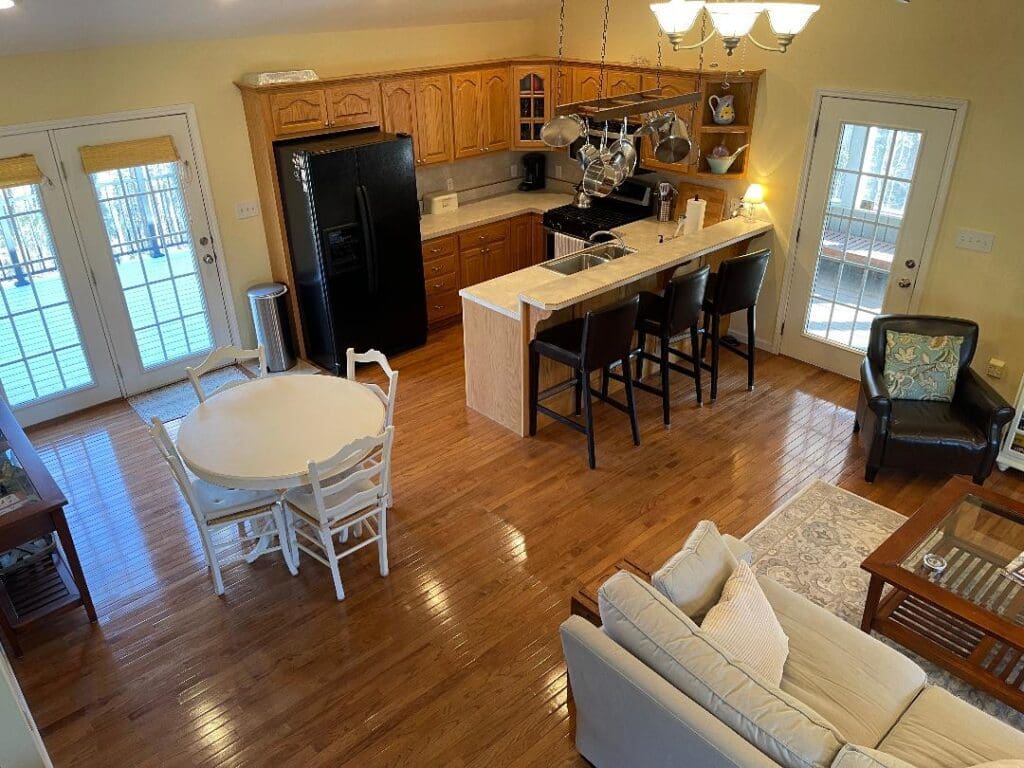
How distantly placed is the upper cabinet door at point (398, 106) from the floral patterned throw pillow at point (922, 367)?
3935 mm

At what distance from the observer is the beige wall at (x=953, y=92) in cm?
439

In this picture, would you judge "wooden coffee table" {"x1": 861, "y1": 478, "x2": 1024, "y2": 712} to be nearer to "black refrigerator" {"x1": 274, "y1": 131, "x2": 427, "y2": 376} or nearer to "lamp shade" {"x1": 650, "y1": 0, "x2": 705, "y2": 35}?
"lamp shade" {"x1": 650, "y1": 0, "x2": 705, "y2": 35}

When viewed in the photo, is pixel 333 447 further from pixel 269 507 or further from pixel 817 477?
pixel 817 477

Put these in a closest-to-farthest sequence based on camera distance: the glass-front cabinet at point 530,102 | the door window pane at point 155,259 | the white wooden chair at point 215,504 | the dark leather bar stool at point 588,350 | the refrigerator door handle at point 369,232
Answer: the white wooden chair at point 215,504, the dark leather bar stool at point 588,350, the door window pane at point 155,259, the refrigerator door handle at point 369,232, the glass-front cabinet at point 530,102

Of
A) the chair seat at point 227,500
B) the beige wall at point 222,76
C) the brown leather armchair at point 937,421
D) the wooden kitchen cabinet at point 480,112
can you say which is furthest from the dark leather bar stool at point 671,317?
the beige wall at point 222,76

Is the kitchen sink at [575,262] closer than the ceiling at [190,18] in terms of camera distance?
No

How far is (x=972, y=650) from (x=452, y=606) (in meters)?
2.24

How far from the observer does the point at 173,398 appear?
18.2 ft

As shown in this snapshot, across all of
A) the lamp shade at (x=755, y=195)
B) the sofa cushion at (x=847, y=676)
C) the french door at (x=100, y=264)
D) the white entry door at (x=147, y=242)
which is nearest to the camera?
the sofa cushion at (x=847, y=676)

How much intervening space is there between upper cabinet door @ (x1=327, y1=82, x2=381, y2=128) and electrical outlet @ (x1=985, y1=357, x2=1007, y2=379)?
4661mm

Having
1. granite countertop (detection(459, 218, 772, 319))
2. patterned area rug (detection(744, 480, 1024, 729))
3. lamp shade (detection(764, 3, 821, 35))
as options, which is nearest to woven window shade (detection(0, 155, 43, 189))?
granite countertop (detection(459, 218, 772, 319))

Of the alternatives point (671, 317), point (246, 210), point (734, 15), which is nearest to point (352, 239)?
point (246, 210)

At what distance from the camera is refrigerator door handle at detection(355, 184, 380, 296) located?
213 inches

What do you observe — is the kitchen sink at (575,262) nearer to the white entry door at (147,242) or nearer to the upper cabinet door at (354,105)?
the upper cabinet door at (354,105)
